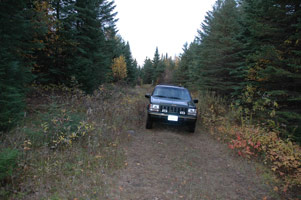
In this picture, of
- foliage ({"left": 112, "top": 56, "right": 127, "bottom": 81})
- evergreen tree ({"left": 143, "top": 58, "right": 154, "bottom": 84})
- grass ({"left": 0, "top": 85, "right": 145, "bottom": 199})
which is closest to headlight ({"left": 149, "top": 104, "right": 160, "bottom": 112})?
grass ({"left": 0, "top": 85, "right": 145, "bottom": 199})

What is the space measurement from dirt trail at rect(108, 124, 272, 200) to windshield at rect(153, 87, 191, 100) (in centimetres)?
210

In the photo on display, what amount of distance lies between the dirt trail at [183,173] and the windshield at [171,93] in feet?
6.90

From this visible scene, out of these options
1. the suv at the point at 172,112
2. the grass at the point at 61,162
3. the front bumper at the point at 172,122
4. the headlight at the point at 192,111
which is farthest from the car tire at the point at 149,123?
the headlight at the point at 192,111

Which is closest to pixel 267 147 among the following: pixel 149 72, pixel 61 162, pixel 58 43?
pixel 61 162

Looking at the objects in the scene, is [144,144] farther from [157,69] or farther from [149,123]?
[157,69]

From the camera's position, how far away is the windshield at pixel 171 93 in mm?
7688

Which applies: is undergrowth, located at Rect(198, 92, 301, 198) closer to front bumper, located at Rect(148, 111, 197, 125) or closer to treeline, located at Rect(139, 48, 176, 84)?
front bumper, located at Rect(148, 111, 197, 125)

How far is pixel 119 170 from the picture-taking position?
4.05m

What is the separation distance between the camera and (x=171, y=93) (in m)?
7.86

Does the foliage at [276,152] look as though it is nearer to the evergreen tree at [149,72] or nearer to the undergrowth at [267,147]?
the undergrowth at [267,147]

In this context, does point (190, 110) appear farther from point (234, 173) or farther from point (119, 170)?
point (119, 170)

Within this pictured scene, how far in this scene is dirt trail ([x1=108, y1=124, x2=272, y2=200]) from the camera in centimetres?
339

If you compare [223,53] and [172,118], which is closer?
[172,118]

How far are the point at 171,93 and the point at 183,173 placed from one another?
4.30 m
